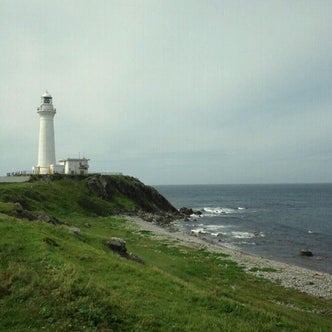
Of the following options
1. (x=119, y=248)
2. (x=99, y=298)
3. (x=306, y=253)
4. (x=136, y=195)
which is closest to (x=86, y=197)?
(x=136, y=195)

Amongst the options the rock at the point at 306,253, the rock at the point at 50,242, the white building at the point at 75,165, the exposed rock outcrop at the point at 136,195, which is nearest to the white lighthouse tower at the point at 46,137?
the white building at the point at 75,165

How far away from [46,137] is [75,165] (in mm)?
9353

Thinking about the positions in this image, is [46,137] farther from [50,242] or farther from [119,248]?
[50,242]

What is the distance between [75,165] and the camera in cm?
8769

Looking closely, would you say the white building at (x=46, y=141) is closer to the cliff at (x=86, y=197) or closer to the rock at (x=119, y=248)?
the cliff at (x=86, y=197)

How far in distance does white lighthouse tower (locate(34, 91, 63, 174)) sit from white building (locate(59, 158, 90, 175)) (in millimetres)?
3790

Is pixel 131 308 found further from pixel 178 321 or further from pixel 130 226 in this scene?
pixel 130 226

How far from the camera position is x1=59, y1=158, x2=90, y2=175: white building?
86.2 meters

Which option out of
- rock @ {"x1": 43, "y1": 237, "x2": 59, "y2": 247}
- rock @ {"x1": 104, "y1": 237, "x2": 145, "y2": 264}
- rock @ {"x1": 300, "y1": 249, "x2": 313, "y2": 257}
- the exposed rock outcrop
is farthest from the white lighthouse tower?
rock @ {"x1": 43, "y1": 237, "x2": 59, "y2": 247}

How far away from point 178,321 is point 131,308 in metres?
1.76

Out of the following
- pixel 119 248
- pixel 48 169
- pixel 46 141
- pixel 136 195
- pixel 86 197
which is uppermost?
pixel 46 141

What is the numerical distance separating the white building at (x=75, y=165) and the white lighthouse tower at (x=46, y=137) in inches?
149

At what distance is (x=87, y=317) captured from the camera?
12.7m

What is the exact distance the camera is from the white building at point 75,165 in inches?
3396
